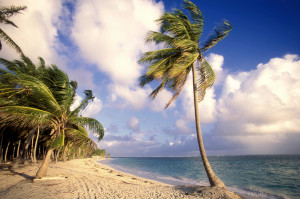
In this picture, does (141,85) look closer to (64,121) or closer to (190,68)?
(190,68)

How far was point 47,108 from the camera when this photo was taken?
23.6 ft

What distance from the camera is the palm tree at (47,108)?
6242mm

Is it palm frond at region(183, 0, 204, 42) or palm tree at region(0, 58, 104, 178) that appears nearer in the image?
palm tree at region(0, 58, 104, 178)

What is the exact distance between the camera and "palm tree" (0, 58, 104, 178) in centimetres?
624

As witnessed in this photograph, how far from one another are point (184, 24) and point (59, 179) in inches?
437

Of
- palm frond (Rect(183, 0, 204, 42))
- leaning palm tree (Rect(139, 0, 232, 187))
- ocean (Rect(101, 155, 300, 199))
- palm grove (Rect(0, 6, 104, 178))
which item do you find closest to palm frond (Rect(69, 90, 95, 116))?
palm grove (Rect(0, 6, 104, 178))

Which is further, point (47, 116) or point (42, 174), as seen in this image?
point (42, 174)

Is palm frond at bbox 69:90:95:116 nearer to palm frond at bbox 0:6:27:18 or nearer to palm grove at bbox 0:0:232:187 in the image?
palm grove at bbox 0:0:232:187

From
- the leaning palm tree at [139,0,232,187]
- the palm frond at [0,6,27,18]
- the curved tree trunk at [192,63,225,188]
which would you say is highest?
the palm frond at [0,6,27,18]

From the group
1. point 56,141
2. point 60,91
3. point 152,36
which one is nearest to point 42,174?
point 56,141

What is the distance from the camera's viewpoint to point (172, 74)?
691 cm

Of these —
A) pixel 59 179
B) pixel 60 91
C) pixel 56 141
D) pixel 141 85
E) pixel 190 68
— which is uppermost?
pixel 190 68

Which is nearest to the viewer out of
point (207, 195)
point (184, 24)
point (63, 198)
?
point (63, 198)

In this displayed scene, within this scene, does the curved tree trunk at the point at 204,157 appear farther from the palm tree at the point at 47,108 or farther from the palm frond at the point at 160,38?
the palm tree at the point at 47,108
